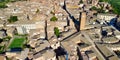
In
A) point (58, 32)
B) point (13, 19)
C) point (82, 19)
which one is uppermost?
point (82, 19)

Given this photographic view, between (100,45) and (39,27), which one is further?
(39,27)

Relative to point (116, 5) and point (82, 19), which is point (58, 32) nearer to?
point (82, 19)

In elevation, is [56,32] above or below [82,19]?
below


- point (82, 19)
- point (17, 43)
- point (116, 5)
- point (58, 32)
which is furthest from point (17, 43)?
point (116, 5)

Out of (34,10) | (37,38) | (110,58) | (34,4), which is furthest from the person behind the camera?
(34,4)

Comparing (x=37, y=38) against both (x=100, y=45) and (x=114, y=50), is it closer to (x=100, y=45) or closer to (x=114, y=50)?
(x=100, y=45)

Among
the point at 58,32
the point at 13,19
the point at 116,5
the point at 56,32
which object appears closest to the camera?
the point at 56,32

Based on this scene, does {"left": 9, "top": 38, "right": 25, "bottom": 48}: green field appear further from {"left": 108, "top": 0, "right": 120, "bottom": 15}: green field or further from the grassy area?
{"left": 108, "top": 0, "right": 120, "bottom": 15}: green field

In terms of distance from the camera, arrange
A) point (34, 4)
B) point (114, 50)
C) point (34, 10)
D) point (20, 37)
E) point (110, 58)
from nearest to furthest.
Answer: point (110, 58) < point (114, 50) < point (20, 37) < point (34, 10) < point (34, 4)

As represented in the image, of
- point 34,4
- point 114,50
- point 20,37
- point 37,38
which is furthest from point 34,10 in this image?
point 114,50
